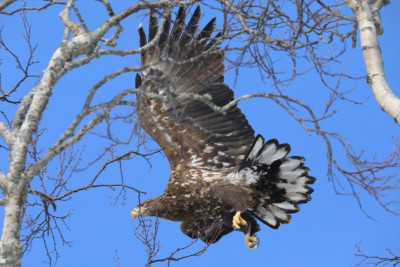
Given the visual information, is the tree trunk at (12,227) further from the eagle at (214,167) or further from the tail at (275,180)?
the tail at (275,180)

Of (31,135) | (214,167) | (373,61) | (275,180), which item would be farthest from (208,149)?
(31,135)

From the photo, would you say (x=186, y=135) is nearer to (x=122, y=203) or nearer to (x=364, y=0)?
(x=122, y=203)

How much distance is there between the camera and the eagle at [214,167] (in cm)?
795

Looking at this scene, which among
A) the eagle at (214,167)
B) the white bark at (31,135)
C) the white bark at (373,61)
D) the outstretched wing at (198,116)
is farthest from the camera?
the outstretched wing at (198,116)

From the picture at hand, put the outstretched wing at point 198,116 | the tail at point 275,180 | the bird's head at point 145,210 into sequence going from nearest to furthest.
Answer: the tail at point 275,180 < the bird's head at point 145,210 < the outstretched wing at point 198,116

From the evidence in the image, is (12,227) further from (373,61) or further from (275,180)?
(373,61)

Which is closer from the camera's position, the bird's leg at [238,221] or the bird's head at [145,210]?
the bird's leg at [238,221]

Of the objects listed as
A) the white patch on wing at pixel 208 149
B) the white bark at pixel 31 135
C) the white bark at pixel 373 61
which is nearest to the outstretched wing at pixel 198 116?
the white patch on wing at pixel 208 149

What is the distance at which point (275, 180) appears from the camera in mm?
8055

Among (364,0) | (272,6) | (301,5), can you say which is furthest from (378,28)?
(301,5)

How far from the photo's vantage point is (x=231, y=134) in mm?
8859

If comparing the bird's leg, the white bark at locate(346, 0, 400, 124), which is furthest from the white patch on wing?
the white bark at locate(346, 0, 400, 124)

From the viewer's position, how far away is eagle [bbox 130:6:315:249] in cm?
795

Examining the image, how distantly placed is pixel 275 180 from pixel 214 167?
34.4 inches
